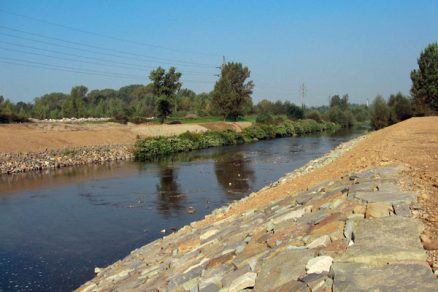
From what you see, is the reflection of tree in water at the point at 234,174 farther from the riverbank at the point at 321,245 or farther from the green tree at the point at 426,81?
the green tree at the point at 426,81

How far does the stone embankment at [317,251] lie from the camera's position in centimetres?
438

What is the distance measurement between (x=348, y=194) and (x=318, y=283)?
2984 mm

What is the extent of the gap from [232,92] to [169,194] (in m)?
57.4

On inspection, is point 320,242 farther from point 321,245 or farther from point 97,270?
point 97,270

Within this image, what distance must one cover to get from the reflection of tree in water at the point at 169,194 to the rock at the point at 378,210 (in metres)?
12.2

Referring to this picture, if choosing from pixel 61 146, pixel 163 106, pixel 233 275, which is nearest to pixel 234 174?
pixel 61 146

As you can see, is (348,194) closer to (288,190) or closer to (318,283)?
(318,283)

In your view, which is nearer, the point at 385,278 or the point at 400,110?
the point at 385,278

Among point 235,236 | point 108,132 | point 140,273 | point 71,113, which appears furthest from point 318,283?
point 71,113

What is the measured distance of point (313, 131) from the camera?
79.3m

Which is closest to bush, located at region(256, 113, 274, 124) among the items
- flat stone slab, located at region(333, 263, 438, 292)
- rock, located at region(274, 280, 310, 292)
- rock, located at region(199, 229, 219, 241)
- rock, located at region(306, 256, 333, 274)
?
rock, located at region(199, 229, 219, 241)

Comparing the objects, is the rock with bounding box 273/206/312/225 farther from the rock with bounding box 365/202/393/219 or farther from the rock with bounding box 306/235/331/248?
the rock with bounding box 306/235/331/248

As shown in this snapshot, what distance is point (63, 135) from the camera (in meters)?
42.0

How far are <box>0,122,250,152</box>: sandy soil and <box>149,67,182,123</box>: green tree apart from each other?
6.72m
